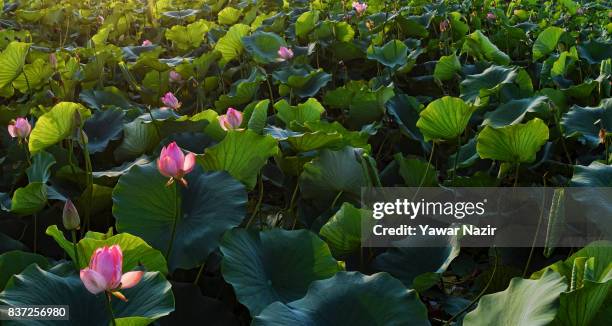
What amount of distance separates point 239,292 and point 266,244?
14 cm

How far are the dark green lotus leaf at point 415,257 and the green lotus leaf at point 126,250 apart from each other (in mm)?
444

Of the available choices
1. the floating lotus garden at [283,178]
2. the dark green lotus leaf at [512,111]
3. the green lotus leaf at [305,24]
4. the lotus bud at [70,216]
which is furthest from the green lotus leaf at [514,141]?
the green lotus leaf at [305,24]

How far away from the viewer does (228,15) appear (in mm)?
3514

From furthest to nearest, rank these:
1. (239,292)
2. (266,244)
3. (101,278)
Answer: (266,244)
(239,292)
(101,278)

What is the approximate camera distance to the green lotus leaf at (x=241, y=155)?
54.6 inches

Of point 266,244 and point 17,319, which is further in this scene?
point 266,244

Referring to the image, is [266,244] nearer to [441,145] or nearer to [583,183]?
[583,183]

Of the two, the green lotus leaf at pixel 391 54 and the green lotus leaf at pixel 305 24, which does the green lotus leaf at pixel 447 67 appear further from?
the green lotus leaf at pixel 305 24

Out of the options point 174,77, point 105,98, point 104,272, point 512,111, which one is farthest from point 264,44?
point 104,272

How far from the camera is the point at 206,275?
1419 millimetres

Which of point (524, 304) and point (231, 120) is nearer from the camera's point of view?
point (524, 304)

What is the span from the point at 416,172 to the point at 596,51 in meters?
1.38

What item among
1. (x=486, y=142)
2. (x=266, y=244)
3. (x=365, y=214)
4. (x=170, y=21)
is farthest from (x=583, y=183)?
(x=170, y=21)

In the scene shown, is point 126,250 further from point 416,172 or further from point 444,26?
point 444,26
